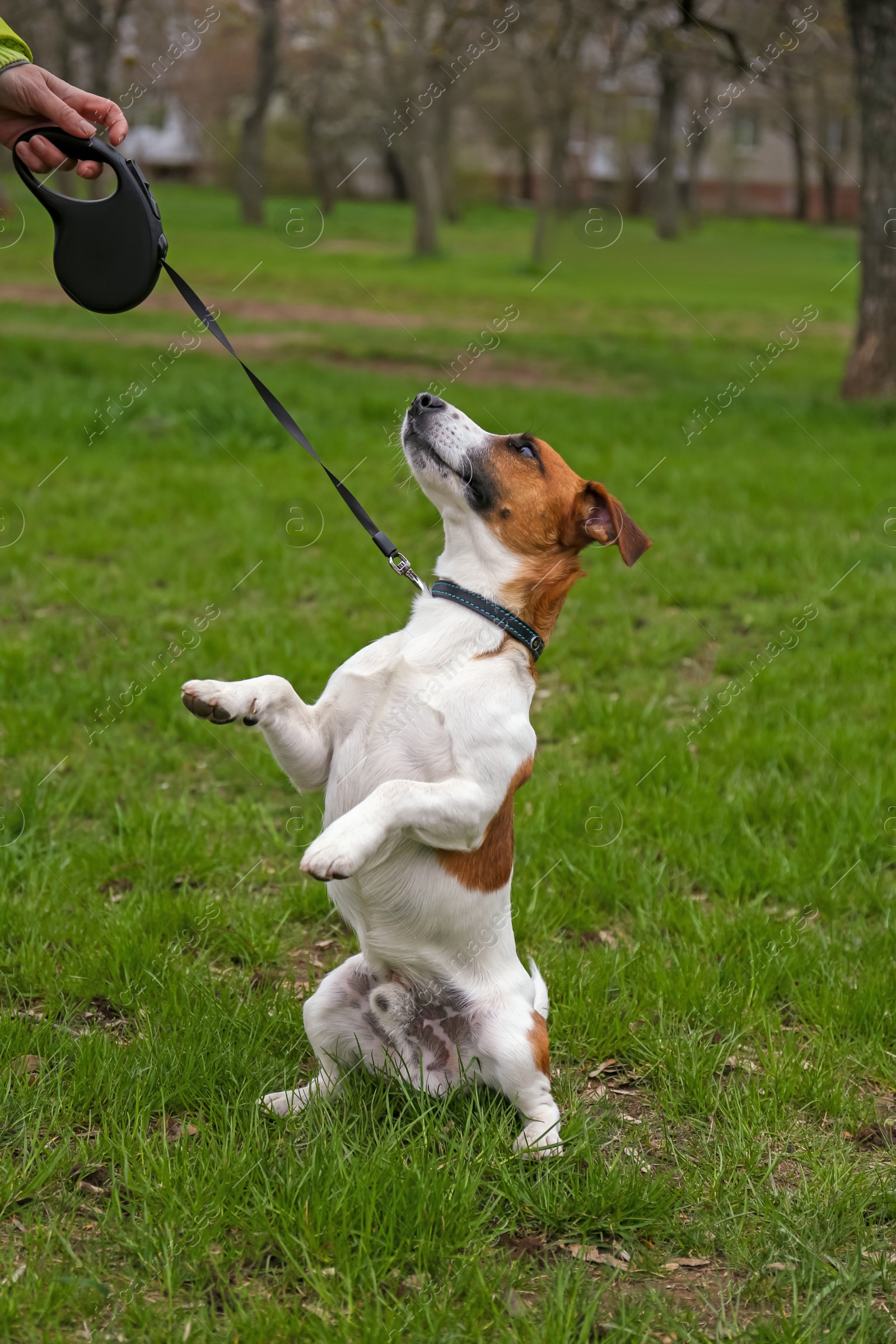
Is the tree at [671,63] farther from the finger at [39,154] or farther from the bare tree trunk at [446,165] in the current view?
the finger at [39,154]

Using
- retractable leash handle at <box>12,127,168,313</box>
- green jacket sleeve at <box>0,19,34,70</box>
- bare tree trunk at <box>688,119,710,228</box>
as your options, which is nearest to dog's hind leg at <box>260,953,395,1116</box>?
retractable leash handle at <box>12,127,168,313</box>

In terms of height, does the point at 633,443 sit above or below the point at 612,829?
below

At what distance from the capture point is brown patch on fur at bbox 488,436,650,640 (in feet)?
10.9

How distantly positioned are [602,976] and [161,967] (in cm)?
139

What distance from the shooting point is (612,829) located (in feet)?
15.7

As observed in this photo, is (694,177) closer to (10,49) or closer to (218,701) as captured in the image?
(10,49)

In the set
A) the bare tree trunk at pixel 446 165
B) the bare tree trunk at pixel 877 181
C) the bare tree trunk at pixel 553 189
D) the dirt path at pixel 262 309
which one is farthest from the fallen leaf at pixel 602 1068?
the bare tree trunk at pixel 446 165

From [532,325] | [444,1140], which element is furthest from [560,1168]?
[532,325]

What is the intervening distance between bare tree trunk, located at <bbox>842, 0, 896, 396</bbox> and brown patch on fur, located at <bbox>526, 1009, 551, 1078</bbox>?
37.7 ft

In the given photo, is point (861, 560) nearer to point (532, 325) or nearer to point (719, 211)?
point (532, 325)

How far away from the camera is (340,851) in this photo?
2.67 metres

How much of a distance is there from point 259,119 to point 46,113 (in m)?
37.6

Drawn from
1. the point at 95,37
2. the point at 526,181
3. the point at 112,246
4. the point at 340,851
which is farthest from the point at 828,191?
→ the point at 340,851

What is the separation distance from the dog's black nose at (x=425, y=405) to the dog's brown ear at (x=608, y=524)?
49 cm
